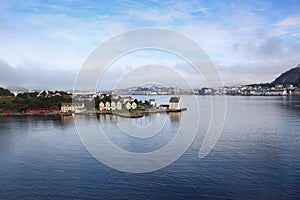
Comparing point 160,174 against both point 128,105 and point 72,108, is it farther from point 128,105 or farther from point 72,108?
point 72,108

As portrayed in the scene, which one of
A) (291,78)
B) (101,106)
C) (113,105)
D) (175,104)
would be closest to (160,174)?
(175,104)

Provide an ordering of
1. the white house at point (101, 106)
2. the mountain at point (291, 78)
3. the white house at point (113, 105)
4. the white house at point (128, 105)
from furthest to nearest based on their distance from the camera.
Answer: the mountain at point (291, 78)
the white house at point (113, 105)
the white house at point (101, 106)
the white house at point (128, 105)

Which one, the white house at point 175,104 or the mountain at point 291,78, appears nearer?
the white house at point 175,104

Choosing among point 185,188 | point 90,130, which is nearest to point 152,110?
point 90,130

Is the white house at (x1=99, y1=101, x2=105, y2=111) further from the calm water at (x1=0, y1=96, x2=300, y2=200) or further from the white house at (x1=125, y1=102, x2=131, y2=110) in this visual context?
the calm water at (x1=0, y1=96, x2=300, y2=200)

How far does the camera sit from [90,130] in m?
8.24

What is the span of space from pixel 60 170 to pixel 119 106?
35.3 feet

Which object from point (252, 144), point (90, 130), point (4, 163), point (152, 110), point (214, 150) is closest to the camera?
point (4, 163)

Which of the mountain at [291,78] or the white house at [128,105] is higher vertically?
the mountain at [291,78]

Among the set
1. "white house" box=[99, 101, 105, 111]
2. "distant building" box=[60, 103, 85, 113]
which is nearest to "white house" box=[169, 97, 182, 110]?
"white house" box=[99, 101, 105, 111]

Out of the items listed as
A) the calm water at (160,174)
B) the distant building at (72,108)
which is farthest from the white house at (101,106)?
the calm water at (160,174)

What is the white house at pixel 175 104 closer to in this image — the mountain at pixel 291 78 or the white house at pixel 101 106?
the white house at pixel 101 106

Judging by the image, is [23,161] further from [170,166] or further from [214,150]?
[214,150]

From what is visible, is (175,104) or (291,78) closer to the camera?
(175,104)
